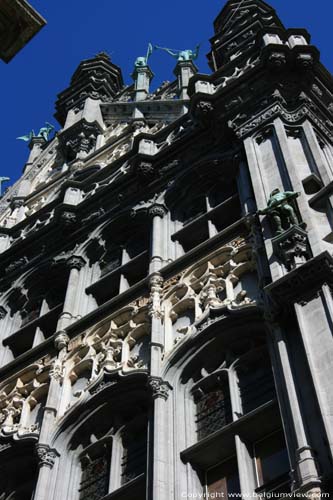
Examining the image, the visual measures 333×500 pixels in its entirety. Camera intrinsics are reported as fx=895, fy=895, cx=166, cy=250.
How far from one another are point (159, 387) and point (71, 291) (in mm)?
6510

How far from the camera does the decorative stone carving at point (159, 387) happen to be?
1507cm

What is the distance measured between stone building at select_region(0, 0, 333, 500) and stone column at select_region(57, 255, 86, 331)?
0.16 ft

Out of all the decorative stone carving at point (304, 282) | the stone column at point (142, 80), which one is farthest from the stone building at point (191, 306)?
the stone column at point (142, 80)

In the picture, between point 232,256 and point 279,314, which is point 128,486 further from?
point 232,256

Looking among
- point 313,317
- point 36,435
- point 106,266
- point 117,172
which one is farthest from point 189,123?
point 313,317

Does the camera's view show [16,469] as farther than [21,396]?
No

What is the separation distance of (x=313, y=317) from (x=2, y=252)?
14.3 m

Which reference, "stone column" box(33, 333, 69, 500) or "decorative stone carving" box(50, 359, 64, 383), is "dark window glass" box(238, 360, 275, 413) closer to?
"stone column" box(33, 333, 69, 500)

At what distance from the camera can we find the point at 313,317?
13.2m

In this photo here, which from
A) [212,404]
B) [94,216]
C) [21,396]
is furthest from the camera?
[94,216]

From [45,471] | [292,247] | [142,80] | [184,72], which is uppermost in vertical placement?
[142,80]

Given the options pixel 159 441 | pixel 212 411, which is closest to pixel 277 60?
pixel 212 411

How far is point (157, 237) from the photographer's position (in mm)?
20625

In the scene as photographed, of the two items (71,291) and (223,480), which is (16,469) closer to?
(71,291)
